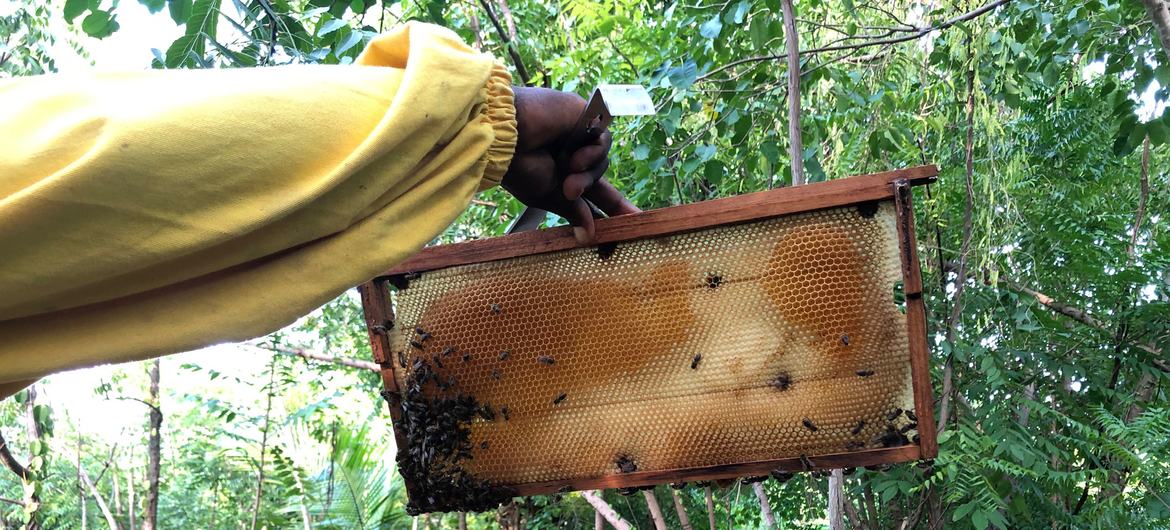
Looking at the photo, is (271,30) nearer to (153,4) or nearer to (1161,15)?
(153,4)

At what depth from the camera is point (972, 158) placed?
2.88m

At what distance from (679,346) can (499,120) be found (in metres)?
0.79

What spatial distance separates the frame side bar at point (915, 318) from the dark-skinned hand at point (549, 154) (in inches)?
22.0

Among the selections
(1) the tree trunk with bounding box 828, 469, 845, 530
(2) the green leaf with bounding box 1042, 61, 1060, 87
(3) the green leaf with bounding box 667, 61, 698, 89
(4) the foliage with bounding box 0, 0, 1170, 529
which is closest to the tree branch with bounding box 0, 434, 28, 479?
(4) the foliage with bounding box 0, 0, 1170, 529

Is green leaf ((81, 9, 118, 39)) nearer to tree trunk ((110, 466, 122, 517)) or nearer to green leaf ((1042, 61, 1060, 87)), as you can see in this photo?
green leaf ((1042, 61, 1060, 87))

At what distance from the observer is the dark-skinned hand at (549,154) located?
1.01 metres

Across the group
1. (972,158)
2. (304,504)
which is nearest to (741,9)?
(972,158)

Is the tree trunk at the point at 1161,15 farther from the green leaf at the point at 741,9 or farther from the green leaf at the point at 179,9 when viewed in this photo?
the green leaf at the point at 179,9

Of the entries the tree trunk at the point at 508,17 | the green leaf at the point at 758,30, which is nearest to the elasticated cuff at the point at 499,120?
the green leaf at the point at 758,30

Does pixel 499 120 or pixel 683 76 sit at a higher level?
pixel 683 76

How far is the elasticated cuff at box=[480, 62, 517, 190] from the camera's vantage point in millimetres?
917

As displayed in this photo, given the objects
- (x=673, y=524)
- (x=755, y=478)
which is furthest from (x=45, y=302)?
(x=673, y=524)

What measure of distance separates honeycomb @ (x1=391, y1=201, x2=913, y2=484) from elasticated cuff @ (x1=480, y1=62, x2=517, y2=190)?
651mm

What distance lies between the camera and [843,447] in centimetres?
155
